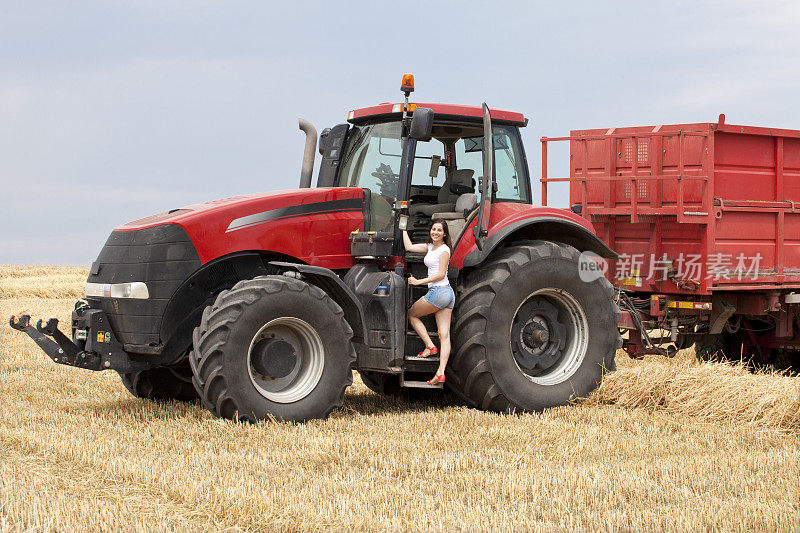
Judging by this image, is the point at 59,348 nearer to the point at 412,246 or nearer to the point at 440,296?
the point at 412,246

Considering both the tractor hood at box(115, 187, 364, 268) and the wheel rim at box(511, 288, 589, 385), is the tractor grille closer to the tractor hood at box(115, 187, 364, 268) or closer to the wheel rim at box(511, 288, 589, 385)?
the tractor hood at box(115, 187, 364, 268)

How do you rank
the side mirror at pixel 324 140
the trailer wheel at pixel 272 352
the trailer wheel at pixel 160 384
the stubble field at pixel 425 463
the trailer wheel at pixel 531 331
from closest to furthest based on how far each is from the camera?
the stubble field at pixel 425 463 < the trailer wheel at pixel 272 352 < the trailer wheel at pixel 531 331 < the trailer wheel at pixel 160 384 < the side mirror at pixel 324 140

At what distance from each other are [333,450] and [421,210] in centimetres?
284

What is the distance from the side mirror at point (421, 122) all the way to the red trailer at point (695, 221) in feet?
11.9

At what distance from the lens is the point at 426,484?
5.70m

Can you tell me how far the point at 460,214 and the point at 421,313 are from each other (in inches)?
41.7

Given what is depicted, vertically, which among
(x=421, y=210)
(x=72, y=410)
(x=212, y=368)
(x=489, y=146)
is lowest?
(x=72, y=410)

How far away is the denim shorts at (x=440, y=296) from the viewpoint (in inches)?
313

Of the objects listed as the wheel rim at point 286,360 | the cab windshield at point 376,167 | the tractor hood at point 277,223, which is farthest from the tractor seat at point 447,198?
the wheel rim at point 286,360

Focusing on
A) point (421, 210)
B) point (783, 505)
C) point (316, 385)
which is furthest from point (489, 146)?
point (783, 505)

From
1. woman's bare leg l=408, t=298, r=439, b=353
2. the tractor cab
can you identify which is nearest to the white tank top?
woman's bare leg l=408, t=298, r=439, b=353

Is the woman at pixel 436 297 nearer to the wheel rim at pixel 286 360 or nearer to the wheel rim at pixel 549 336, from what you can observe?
the wheel rim at pixel 549 336

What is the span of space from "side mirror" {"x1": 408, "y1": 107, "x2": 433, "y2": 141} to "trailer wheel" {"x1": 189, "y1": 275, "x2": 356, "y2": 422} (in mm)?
1571

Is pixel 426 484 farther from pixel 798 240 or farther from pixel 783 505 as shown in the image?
pixel 798 240
